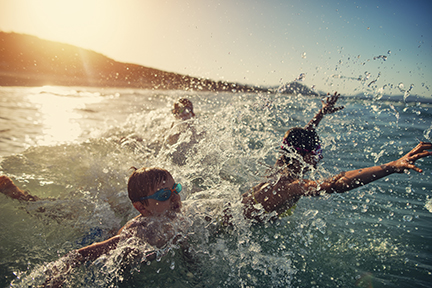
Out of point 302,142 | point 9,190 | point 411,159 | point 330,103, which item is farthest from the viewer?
point 330,103

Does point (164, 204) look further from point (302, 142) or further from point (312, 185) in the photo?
point (302, 142)

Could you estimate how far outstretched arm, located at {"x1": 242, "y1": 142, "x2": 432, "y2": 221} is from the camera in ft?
7.22

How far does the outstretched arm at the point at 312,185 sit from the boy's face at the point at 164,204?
1154mm

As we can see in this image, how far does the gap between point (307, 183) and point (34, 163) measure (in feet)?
18.0

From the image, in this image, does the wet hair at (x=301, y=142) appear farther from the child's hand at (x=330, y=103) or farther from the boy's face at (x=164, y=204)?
the boy's face at (x=164, y=204)

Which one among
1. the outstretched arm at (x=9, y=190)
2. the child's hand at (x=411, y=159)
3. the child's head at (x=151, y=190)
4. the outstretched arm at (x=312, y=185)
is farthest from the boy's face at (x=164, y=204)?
the outstretched arm at (x=9, y=190)

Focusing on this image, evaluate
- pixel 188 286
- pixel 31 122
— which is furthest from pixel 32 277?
pixel 31 122

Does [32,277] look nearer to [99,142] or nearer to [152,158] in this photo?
[152,158]

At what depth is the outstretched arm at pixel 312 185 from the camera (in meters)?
2.20

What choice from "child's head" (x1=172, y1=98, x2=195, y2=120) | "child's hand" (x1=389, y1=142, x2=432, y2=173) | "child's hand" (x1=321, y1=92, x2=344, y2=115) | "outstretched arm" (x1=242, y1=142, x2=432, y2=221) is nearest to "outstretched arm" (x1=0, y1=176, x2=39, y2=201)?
"outstretched arm" (x1=242, y1=142, x2=432, y2=221)

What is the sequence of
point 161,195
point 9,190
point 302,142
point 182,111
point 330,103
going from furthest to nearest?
point 182,111
point 330,103
point 9,190
point 302,142
point 161,195

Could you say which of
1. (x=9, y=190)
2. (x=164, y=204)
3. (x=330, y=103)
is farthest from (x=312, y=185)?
(x=9, y=190)

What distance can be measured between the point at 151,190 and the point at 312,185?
1.88 m

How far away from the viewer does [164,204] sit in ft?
8.26
